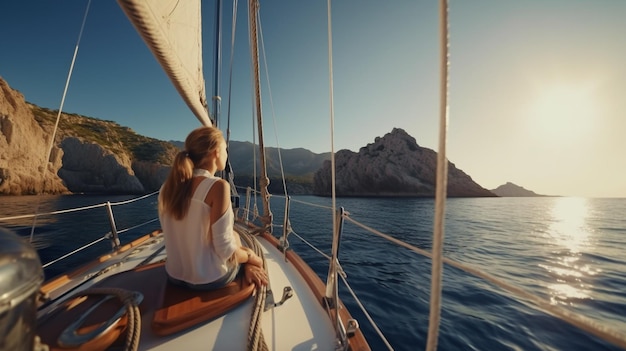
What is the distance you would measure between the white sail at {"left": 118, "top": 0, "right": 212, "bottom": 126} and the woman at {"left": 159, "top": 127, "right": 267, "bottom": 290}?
A: 32.6 inches

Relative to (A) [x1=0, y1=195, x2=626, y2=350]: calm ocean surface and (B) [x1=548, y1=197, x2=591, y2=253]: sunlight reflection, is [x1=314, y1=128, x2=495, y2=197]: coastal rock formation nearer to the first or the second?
(B) [x1=548, y1=197, x2=591, y2=253]: sunlight reflection

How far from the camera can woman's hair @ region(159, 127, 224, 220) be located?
149 centimetres

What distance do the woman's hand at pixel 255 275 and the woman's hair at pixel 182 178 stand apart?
66 cm

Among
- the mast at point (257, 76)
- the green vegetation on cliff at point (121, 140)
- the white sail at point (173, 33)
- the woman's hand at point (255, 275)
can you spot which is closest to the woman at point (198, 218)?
the woman's hand at point (255, 275)

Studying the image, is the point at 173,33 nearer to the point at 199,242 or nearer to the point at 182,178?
the point at 182,178

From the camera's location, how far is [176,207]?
4.91 feet

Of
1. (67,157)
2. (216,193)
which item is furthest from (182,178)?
(67,157)

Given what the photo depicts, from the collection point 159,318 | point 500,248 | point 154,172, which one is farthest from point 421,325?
point 154,172

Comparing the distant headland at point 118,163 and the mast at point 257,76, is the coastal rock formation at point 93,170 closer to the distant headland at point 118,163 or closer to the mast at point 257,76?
the distant headland at point 118,163

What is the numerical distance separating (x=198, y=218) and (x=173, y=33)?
1.97 m

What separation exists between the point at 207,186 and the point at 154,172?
193ft

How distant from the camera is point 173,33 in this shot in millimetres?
2357

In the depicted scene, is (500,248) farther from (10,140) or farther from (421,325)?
(10,140)

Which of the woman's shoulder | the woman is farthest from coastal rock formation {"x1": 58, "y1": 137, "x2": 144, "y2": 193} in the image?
the woman's shoulder
